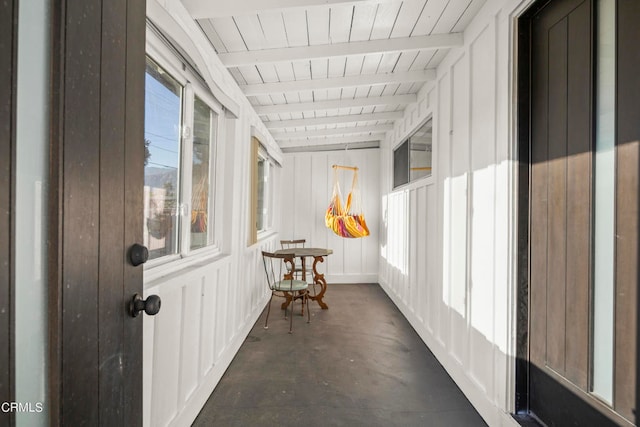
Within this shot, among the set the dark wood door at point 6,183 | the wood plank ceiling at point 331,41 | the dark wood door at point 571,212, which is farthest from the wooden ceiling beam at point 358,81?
the dark wood door at point 6,183

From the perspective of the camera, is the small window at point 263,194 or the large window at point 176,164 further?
the small window at point 263,194

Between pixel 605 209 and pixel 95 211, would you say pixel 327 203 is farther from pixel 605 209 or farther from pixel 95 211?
pixel 95 211

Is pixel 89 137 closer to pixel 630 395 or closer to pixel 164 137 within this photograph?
pixel 164 137

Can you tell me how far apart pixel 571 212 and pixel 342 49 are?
1564mm

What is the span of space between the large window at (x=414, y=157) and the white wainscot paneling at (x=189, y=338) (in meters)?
1.92

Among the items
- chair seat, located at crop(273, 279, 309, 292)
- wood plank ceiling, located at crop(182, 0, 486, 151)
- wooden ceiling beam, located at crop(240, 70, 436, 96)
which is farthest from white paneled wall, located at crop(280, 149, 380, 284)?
wooden ceiling beam, located at crop(240, 70, 436, 96)

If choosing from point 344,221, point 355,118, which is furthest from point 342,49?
point 344,221

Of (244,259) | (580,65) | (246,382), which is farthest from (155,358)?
(580,65)

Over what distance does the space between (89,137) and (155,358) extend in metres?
1.02

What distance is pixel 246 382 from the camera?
2.03 metres

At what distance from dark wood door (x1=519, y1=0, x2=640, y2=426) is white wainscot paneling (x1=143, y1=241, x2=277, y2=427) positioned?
1.68 meters

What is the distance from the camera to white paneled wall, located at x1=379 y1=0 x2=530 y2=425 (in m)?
1.51

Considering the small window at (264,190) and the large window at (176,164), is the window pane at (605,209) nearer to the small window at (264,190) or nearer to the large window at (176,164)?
the large window at (176,164)

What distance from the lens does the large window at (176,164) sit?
4.64 feet
